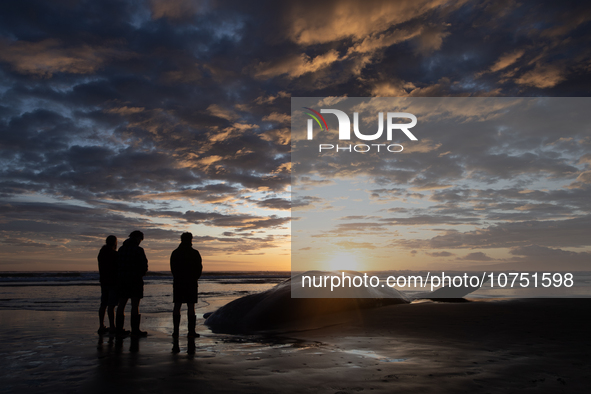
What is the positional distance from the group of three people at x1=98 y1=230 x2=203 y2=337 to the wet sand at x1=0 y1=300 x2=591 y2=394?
1.35ft

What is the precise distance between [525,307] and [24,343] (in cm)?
1077

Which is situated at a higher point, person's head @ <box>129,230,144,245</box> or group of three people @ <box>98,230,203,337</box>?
person's head @ <box>129,230,144,245</box>

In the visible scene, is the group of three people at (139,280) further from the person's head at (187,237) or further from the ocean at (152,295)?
the ocean at (152,295)

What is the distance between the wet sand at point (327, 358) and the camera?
11.4 feet

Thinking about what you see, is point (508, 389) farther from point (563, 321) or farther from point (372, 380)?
point (563, 321)

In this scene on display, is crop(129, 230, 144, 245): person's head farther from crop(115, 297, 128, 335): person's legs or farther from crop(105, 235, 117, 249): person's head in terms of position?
crop(115, 297, 128, 335): person's legs

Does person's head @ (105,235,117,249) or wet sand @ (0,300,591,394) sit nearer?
wet sand @ (0,300,591,394)

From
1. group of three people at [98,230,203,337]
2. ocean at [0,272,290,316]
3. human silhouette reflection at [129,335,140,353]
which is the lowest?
ocean at [0,272,290,316]

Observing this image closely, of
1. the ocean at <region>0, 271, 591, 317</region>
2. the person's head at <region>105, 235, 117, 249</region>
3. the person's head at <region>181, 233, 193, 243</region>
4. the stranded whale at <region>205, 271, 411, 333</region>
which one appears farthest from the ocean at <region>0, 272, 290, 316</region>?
the person's head at <region>181, 233, 193, 243</region>

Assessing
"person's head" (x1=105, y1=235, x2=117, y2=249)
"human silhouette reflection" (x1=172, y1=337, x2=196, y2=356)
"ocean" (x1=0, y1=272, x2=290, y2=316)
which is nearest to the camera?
"human silhouette reflection" (x1=172, y1=337, x2=196, y2=356)

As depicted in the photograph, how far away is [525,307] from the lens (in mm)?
9242

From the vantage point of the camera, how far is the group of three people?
6.48 m

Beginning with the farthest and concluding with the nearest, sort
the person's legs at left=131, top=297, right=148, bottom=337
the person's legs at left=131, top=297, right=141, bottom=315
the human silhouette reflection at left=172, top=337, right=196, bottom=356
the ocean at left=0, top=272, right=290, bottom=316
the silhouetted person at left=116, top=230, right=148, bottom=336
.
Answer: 1. the ocean at left=0, top=272, right=290, bottom=316
2. the silhouetted person at left=116, top=230, right=148, bottom=336
3. the person's legs at left=131, top=297, right=141, bottom=315
4. the person's legs at left=131, top=297, right=148, bottom=337
5. the human silhouette reflection at left=172, top=337, right=196, bottom=356

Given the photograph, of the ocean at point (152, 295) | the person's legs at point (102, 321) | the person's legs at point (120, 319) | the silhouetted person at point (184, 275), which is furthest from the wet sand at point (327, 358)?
the ocean at point (152, 295)
